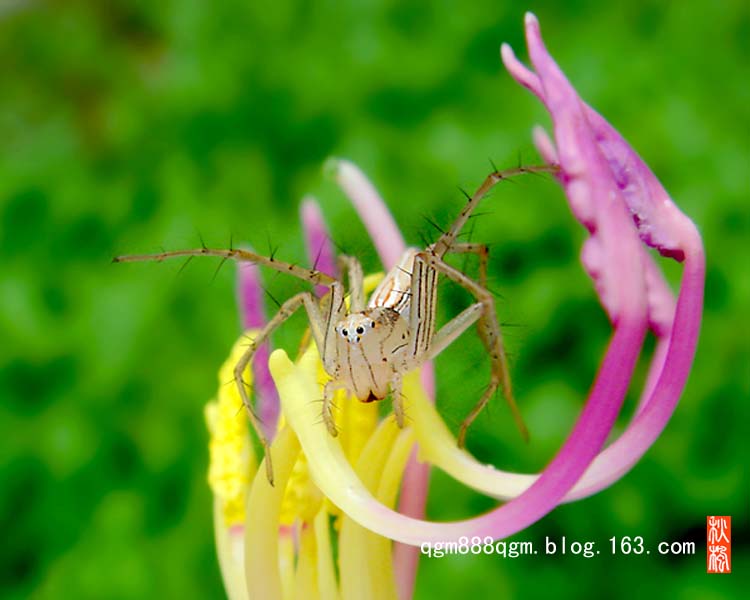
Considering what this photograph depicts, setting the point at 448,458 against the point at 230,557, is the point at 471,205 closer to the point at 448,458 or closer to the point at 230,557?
the point at 448,458

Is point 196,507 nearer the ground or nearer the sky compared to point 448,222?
nearer the ground

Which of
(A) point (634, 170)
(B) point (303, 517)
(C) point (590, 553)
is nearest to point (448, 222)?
(A) point (634, 170)

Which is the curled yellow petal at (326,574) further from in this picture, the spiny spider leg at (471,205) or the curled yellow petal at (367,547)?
the spiny spider leg at (471,205)

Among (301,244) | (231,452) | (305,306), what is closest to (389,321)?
(305,306)

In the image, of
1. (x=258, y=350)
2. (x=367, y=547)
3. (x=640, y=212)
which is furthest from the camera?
(x=258, y=350)

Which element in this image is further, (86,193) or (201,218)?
(86,193)

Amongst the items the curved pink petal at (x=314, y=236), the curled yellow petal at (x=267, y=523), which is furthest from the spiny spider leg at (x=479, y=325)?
the curved pink petal at (x=314, y=236)

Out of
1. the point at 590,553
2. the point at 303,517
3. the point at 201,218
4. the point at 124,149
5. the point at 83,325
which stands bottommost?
the point at 590,553

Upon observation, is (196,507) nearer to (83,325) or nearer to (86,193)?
(83,325)
